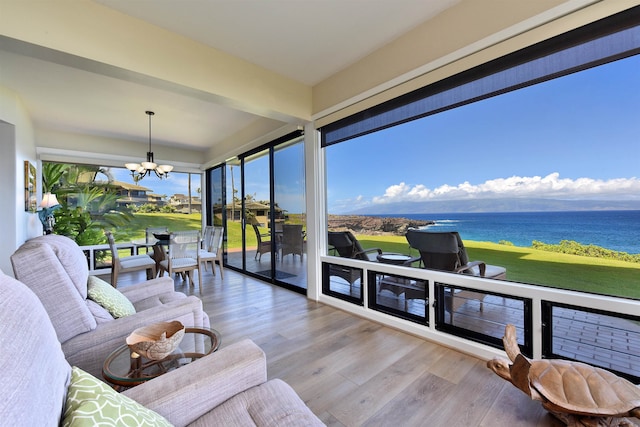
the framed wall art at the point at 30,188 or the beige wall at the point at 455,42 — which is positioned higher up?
the beige wall at the point at 455,42

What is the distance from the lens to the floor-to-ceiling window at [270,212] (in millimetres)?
4156

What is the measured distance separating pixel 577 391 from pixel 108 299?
9.10 feet

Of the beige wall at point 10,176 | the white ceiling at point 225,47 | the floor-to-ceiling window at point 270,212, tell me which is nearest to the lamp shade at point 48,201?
the beige wall at point 10,176

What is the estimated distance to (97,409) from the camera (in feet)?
2.19

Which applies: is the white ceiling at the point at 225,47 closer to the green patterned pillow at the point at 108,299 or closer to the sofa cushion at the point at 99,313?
the green patterned pillow at the point at 108,299

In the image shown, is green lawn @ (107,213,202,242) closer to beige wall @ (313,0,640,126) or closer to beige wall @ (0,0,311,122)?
beige wall @ (0,0,311,122)

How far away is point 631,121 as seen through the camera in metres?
1.84

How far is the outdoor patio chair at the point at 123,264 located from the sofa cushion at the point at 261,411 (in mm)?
3994

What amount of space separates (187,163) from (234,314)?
14.9ft

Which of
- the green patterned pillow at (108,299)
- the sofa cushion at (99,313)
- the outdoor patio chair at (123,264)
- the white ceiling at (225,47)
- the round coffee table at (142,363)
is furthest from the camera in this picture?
the outdoor patio chair at (123,264)

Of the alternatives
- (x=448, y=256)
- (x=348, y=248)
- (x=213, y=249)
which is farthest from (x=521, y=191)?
(x=213, y=249)

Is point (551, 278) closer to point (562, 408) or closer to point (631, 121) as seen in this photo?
point (562, 408)

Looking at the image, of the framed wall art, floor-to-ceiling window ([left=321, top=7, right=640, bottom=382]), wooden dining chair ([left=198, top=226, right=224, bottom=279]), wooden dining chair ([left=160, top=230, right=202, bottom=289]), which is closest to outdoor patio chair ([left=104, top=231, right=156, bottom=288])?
wooden dining chair ([left=160, top=230, right=202, bottom=289])


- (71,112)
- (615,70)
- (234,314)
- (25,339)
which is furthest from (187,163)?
(615,70)
